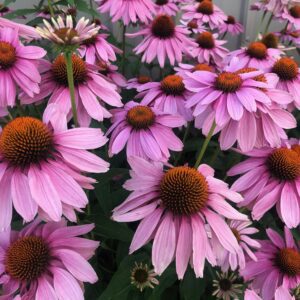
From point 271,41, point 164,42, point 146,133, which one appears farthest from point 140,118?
point 271,41

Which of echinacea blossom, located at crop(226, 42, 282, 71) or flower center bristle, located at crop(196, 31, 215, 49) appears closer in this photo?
echinacea blossom, located at crop(226, 42, 282, 71)

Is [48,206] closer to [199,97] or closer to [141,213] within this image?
[141,213]

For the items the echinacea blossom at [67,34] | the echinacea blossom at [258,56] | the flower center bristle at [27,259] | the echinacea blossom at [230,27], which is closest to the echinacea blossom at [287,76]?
the echinacea blossom at [258,56]

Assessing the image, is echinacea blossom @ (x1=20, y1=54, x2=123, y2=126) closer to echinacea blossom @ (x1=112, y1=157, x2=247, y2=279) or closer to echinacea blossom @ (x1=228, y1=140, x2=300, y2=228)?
echinacea blossom @ (x1=112, y1=157, x2=247, y2=279)

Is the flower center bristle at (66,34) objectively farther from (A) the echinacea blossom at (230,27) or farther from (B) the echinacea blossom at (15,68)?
(A) the echinacea blossom at (230,27)


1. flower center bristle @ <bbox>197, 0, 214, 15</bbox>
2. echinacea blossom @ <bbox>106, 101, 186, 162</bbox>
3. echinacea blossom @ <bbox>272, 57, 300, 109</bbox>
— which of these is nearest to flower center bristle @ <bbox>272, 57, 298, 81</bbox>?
echinacea blossom @ <bbox>272, 57, 300, 109</bbox>

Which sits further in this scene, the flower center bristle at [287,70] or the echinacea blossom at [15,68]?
the flower center bristle at [287,70]
